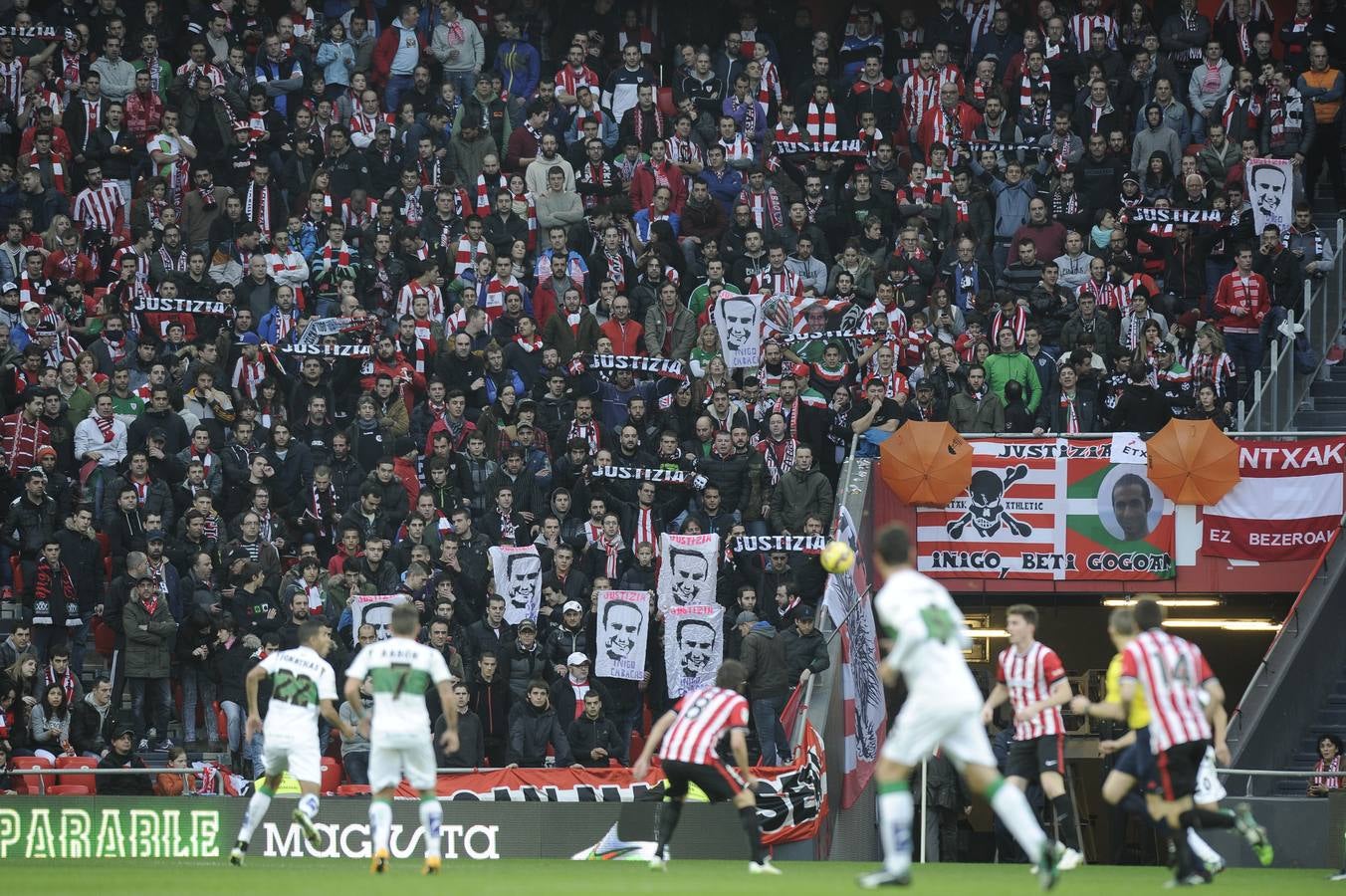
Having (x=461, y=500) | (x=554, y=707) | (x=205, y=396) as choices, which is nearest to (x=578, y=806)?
(x=554, y=707)

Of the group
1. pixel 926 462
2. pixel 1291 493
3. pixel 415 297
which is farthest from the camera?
pixel 415 297

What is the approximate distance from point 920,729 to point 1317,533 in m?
14.2

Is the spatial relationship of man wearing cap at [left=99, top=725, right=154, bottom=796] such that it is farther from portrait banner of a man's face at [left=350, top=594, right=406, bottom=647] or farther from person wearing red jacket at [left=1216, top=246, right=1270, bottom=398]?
person wearing red jacket at [left=1216, top=246, right=1270, bottom=398]

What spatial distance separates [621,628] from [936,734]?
1057cm

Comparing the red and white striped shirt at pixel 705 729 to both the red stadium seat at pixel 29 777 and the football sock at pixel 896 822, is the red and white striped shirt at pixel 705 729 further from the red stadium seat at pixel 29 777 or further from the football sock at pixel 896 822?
the red stadium seat at pixel 29 777

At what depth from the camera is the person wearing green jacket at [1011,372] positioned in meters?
24.4

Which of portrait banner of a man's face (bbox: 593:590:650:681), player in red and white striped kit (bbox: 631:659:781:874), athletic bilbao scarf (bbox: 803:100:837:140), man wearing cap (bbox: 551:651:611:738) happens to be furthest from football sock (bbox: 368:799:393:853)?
athletic bilbao scarf (bbox: 803:100:837:140)

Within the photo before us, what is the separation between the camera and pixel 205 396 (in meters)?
23.8

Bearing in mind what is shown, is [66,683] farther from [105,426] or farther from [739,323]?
[739,323]

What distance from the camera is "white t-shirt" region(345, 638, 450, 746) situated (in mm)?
14766

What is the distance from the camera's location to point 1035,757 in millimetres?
16047

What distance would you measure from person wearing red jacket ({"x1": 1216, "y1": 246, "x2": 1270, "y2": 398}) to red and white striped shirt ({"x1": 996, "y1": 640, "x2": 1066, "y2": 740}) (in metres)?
10.6

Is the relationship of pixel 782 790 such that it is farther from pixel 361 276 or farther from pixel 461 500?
pixel 361 276

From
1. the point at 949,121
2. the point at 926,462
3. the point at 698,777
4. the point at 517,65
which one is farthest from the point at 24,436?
the point at 949,121
